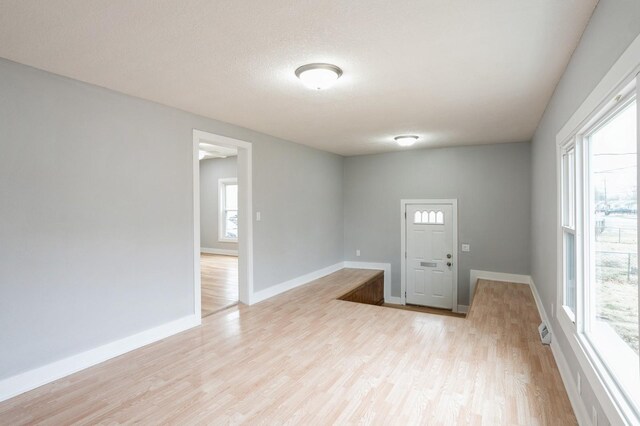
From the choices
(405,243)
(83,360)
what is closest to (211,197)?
(405,243)

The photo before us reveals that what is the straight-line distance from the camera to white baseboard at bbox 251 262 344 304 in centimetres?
489

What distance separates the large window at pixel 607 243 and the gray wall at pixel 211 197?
785cm

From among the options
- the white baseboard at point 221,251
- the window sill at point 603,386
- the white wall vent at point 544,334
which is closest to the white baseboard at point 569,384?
the white wall vent at point 544,334

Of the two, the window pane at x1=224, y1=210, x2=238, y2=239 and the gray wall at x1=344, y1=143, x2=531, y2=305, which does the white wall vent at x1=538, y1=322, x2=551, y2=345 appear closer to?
the gray wall at x1=344, y1=143, x2=531, y2=305

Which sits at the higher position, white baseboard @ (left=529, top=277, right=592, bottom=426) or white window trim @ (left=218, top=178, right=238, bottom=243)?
white window trim @ (left=218, top=178, right=238, bottom=243)

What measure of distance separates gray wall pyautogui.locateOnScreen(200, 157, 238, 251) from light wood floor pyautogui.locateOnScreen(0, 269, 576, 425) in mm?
5464

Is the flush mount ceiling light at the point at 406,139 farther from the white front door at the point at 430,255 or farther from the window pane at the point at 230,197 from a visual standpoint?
the window pane at the point at 230,197

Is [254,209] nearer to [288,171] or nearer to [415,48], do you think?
[288,171]

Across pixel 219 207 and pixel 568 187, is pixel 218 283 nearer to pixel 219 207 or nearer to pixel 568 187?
pixel 219 207

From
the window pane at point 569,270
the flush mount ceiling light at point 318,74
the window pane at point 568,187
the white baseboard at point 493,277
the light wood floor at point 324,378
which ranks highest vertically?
the flush mount ceiling light at point 318,74

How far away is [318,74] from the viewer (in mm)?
2596

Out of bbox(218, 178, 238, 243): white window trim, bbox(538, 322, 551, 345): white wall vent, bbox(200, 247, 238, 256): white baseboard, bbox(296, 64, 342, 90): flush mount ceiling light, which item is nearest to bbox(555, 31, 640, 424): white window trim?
bbox(538, 322, 551, 345): white wall vent

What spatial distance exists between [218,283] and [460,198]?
4634mm

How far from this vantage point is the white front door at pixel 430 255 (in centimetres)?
628
